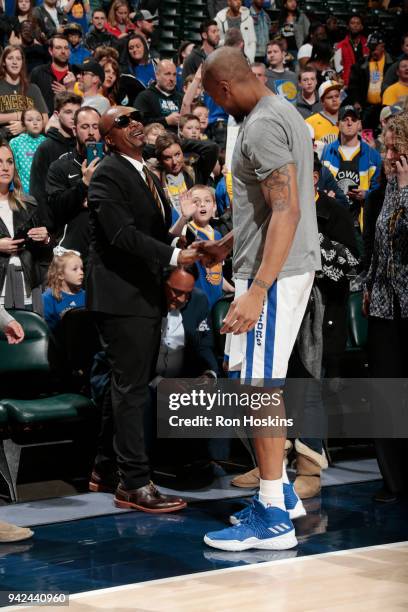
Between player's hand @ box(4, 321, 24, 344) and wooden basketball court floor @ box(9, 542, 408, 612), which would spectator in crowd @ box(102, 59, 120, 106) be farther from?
wooden basketball court floor @ box(9, 542, 408, 612)

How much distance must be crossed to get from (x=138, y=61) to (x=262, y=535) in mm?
7649

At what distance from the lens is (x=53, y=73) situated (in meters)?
9.61

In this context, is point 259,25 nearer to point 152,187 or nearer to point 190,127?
point 190,127

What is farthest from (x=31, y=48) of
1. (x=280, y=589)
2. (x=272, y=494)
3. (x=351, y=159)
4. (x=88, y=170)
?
(x=280, y=589)

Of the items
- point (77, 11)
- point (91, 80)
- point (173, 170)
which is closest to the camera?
point (173, 170)

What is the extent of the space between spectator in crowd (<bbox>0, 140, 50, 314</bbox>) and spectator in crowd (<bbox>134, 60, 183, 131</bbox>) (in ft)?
11.0

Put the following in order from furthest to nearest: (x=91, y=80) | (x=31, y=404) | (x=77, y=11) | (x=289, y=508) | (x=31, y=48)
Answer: (x=77, y=11), (x=31, y=48), (x=91, y=80), (x=31, y=404), (x=289, y=508)

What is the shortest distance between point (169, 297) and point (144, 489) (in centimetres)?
95

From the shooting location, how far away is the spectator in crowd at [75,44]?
423 inches

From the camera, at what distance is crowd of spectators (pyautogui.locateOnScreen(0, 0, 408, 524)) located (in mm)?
5012

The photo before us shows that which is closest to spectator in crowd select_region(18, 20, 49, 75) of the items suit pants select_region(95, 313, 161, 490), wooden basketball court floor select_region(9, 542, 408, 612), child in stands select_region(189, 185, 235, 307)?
child in stands select_region(189, 185, 235, 307)

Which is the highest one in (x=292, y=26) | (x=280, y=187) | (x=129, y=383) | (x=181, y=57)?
(x=292, y=26)

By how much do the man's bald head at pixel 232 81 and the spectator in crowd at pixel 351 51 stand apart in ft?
→ 32.1

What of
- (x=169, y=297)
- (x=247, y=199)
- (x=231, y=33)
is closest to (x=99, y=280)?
(x=169, y=297)
